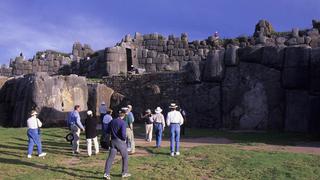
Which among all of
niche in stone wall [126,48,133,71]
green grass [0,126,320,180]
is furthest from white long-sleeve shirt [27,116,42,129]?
niche in stone wall [126,48,133,71]

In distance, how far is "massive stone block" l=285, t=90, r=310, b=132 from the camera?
81.6 feet

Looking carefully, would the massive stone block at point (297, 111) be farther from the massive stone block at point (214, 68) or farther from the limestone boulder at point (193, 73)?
the limestone boulder at point (193, 73)

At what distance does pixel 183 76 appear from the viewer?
3238 centimetres

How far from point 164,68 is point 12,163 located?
26602 mm

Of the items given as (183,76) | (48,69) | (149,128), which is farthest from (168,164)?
(48,69)

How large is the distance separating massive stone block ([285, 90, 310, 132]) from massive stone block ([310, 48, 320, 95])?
36.3 inches

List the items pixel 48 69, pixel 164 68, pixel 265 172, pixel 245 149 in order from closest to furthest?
pixel 265 172
pixel 245 149
pixel 164 68
pixel 48 69

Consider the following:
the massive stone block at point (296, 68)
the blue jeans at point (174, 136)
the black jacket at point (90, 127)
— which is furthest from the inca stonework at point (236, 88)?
the black jacket at point (90, 127)

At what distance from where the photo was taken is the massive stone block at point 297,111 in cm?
2486

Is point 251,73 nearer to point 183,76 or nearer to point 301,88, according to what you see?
point 301,88

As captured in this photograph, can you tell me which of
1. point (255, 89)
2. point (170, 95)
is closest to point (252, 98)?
point (255, 89)

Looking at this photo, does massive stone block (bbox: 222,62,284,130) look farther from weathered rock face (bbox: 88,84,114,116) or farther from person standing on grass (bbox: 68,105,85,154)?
person standing on grass (bbox: 68,105,85,154)

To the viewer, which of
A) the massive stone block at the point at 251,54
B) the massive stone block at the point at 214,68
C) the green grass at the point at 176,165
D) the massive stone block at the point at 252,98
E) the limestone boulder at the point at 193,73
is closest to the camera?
the green grass at the point at 176,165

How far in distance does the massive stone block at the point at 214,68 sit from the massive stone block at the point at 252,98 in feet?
1.33
